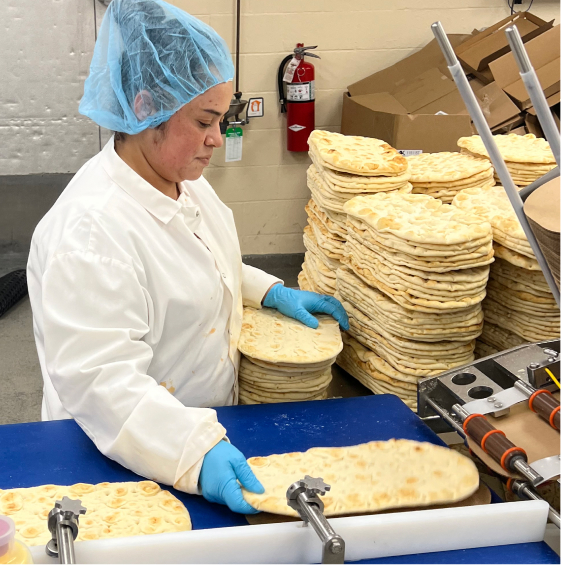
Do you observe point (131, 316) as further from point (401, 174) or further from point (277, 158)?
point (277, 158)

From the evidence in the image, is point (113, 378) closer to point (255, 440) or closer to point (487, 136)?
point (255, 440)

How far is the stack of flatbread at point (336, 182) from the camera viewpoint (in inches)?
88.7

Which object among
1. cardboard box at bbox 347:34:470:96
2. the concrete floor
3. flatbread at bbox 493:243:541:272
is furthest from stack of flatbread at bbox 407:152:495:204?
the concrete floor

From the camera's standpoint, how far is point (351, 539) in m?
1.29

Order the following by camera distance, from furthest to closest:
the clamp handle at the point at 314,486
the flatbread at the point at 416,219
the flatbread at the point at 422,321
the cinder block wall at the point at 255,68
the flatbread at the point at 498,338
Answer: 1. the cinder block wall at the point at 255,68
2. the flatbread at the point at 498,338
3. the flatbread at the point at 422,321
4. the flatbread at the point at 416,219
5. the clamp handle at the point at 314,486

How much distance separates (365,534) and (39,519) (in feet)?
2.16

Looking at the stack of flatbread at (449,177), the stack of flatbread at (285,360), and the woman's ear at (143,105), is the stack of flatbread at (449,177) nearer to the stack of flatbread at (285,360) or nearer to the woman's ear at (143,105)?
the stack of flatbread at (285,360)

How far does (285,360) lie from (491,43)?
114 inches

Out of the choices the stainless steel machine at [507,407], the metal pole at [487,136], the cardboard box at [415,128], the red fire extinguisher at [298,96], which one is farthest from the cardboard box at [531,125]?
the metal pole at [487,136]

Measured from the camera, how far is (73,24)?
412 centimetres

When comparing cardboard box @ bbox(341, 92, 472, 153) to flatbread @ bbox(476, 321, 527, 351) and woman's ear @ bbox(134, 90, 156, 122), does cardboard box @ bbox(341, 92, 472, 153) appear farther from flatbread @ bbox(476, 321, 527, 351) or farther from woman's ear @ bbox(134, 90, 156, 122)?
woman's ear @ bbox(134, 90, 156, 122)

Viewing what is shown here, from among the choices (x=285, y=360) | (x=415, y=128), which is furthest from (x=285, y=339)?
(x=415, y=128)

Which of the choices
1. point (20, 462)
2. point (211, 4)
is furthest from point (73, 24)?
point (20, 462)

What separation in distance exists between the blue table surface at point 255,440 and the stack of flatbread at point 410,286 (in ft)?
0.68
